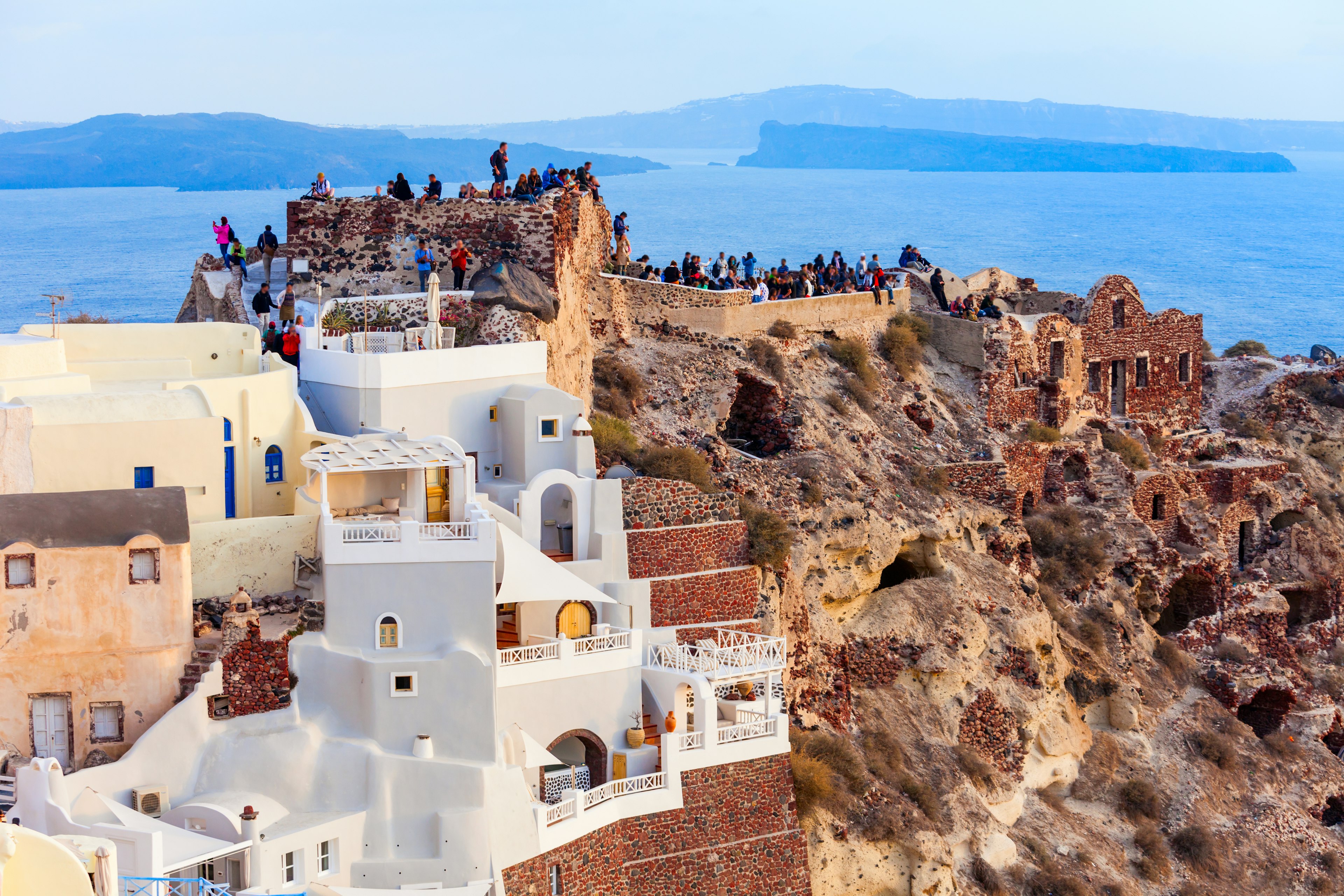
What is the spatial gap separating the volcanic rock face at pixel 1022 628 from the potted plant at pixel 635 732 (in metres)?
4.04

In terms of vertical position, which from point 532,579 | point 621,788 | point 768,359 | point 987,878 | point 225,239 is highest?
point 225,239

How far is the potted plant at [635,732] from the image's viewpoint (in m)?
34.6

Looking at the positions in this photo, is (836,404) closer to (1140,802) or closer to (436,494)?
(1140,802)

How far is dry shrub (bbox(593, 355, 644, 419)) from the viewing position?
46.2 m

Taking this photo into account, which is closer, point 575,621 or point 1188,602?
point 575,621

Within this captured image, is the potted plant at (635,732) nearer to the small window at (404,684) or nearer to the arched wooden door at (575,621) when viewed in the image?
the arched wooden door at (575,621)

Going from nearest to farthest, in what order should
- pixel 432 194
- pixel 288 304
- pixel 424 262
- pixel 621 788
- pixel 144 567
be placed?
1. pixel 144 567
2. pixel 621 788
3. pixel 288 304
4. pixel 424 262
5. pixel 432 194

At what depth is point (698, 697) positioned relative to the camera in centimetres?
3456

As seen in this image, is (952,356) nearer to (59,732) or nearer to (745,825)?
(745,825)

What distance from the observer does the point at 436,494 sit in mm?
35156

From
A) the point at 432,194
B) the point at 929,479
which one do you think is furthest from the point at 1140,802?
the point at 432,194

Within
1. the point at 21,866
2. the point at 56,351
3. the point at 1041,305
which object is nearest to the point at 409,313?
the point at 56,351

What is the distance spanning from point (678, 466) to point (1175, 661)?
18.2m

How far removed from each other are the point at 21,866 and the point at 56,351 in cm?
1439
